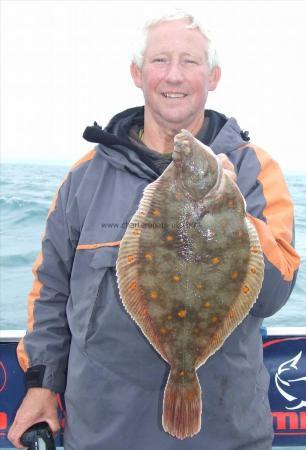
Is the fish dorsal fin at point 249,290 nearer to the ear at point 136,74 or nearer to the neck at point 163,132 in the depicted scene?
the neck at point 163,132

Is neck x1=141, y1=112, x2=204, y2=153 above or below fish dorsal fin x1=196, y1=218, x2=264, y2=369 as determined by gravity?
above

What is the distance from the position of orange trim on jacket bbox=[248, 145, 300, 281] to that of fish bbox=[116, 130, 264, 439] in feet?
0.34

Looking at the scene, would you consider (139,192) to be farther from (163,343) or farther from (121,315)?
(163,343)

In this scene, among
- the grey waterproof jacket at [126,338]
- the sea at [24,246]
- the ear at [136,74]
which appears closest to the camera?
the grey waterproof jacket at [126,338]

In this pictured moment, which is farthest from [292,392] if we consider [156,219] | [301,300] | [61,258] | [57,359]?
[301,300]

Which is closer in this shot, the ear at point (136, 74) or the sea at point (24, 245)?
the ear at point (136, 74)

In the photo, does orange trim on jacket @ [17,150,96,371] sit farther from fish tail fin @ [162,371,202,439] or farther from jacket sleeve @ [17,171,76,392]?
fish tail fin @ [162,371,202,439]

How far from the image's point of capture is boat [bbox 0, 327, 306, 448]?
10.4 feet

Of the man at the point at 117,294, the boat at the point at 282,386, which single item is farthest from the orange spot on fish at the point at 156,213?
the boat at the point at 282,386

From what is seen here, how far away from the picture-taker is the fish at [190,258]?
1779 mm

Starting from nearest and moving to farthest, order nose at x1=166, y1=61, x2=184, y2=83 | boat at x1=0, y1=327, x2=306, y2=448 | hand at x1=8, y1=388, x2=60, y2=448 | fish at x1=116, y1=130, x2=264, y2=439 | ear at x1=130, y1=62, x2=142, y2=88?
fish at x1=116, y1=130, x2=264, y2=439
nose at x1=166, y1=61, x2=184, y2=83
hand at x1=8, y1=388, x2=60, y2=448
ear at x1=130, y1=62, x2=142, y2=88
boat at x1=0, y1=327, x2=306, y2=448

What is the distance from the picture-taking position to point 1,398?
10.4 ft

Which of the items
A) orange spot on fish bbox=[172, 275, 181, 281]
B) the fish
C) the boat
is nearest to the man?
the fish

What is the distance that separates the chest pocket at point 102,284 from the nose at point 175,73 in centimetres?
84
